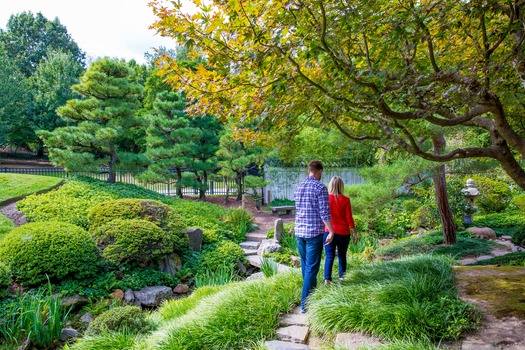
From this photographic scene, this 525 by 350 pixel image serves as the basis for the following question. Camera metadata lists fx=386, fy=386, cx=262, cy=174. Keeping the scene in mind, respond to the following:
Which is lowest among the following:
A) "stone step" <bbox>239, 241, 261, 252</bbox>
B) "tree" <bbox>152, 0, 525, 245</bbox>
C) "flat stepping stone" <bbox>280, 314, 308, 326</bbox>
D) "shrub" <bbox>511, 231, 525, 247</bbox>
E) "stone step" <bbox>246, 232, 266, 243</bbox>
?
"stone step" <bbox>239, 241, 261, 252</bbox>

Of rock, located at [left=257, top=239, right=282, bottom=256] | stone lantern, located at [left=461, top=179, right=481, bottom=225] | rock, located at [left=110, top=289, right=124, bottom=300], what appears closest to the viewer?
rock, located at [left=110, top=289, right=124, bottom=300]

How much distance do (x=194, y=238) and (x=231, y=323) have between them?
5.13m

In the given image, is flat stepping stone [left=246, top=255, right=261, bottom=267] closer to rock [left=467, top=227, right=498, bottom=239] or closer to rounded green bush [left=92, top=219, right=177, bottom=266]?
rounded green bush [left=92, top=219, right=177, bottom=266]

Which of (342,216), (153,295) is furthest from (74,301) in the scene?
(342,216)

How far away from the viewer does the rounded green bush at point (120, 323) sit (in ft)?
14.0

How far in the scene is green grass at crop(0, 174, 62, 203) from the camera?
30.1 ft

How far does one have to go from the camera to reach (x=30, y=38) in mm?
34656

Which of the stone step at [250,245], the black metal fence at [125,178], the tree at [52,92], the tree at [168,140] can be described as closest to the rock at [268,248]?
the stone step at [250,245]

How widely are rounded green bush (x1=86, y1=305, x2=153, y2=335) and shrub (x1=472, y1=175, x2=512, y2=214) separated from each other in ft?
37.4

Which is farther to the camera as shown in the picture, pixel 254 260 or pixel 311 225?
pixel 254 260

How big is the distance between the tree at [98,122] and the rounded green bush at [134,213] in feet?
13.0

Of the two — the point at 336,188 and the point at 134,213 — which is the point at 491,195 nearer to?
the point at 336,188

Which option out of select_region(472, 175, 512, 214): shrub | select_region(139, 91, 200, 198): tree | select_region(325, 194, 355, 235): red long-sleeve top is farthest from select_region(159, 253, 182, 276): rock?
select_region(472, 175, 512, 214): shrub

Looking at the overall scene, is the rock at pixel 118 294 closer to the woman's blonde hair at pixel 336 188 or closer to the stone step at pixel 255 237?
the woman's blonde hair at pixel 336 188
